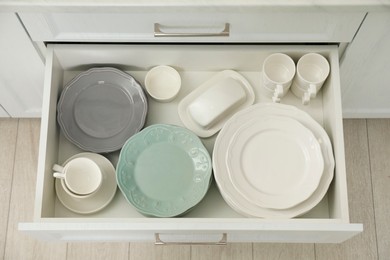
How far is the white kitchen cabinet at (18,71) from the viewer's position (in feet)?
3.53

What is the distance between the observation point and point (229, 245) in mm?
1518

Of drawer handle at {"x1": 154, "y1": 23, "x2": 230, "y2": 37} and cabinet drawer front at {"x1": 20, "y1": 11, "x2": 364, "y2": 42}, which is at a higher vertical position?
cabinet drawer front at {"x1": 20, "y1": 11, "x2": 364, "y2": 42}

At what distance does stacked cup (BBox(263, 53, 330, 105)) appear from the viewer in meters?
1.12

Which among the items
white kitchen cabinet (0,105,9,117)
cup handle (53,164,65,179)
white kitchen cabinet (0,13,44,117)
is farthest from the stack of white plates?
white kitchen cabinet (0,105,9,117)

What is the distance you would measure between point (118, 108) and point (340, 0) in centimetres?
53

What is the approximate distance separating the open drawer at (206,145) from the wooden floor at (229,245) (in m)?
0.31

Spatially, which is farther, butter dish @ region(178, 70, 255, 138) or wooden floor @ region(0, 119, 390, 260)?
wooden floor @ region(0, 119, 390, 260)

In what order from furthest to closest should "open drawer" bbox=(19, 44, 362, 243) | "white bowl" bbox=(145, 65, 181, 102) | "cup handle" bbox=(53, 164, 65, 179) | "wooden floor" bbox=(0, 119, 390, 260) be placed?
"wooden floor" bbox=(0, 119, 390, 260), "white bowl" bbox=(145, 65, 181, 102), "cup handle" bbox=(53, 164, 65, 179), "open drawer" bbox=(19, 44, 362, 243)

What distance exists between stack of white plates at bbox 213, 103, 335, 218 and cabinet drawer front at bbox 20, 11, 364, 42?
163mm

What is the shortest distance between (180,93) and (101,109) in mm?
181

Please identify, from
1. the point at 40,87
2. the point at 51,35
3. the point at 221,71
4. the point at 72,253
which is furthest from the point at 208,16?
the point at 72,253

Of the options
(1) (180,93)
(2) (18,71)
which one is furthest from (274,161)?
(2) (18,71)

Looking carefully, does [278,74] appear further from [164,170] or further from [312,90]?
[164,170]

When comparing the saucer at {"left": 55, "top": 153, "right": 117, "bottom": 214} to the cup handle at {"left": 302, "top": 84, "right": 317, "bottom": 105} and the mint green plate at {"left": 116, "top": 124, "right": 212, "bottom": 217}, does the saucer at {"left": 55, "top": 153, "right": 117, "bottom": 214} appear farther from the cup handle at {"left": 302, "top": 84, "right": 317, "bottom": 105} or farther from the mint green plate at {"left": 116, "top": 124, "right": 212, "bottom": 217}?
the cup handle at {"left": 302, "top": 84, "right": 317, "bottom": 105}
